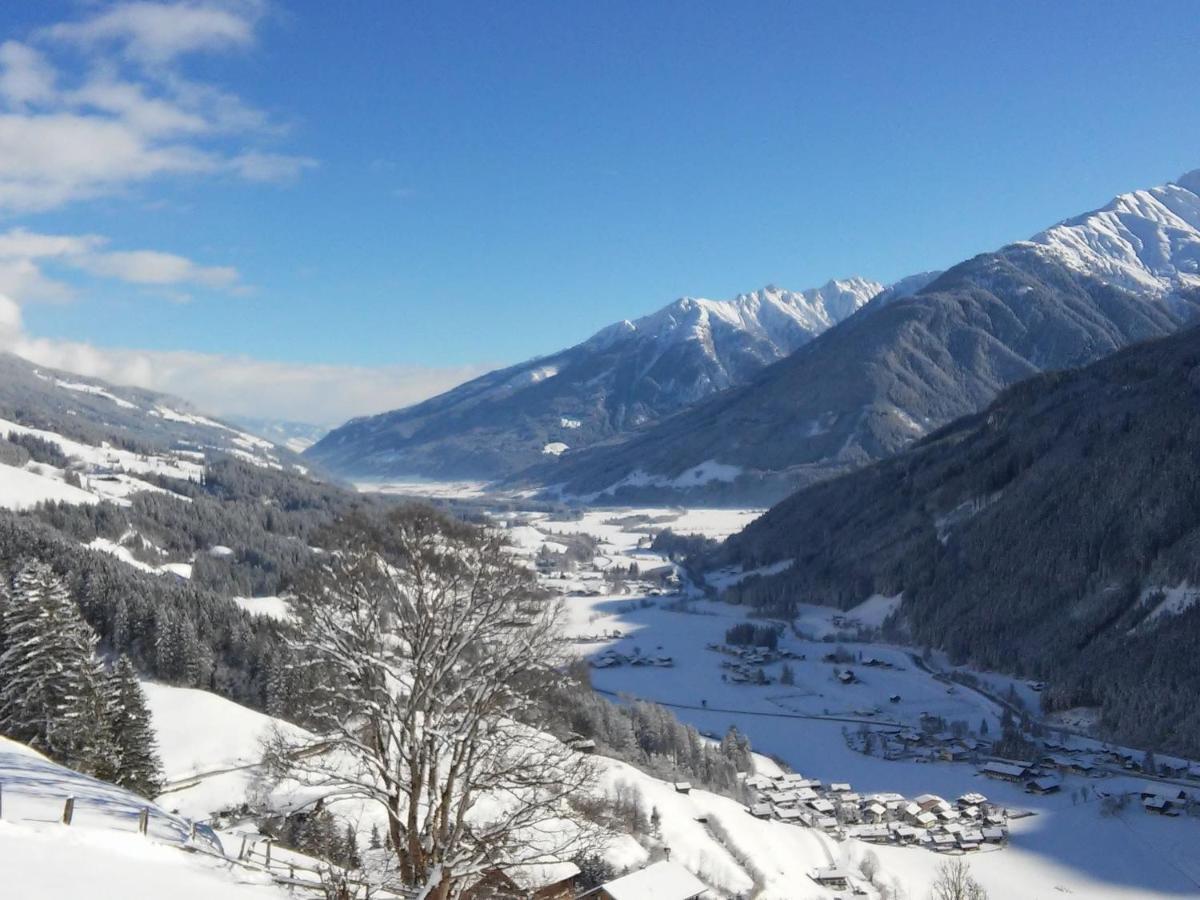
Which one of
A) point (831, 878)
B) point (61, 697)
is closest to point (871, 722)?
point (831, 878)

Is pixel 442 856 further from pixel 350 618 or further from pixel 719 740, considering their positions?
pixel 719 740

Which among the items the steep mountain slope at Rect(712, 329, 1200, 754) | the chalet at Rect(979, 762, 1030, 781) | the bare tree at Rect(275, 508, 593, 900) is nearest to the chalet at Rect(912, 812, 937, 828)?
the chalet at Rect(979, 762, 1030, 781)

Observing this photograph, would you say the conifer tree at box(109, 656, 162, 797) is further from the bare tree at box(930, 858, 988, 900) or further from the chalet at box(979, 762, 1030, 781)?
the chalet at box(979, 762, 1030, 781)

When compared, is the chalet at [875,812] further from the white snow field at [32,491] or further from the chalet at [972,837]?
the white snow field at [32,491]

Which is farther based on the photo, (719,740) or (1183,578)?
(1183,578)

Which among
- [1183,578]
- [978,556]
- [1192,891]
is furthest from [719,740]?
[978,556]

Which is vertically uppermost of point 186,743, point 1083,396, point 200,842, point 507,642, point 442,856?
point 1083,396
